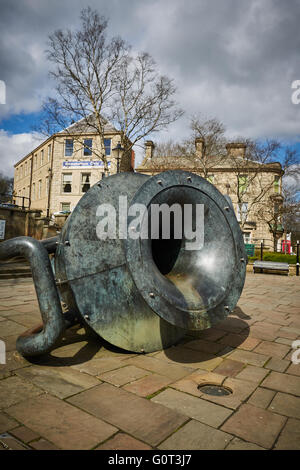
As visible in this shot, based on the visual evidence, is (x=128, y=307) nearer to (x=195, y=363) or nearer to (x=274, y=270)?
(x=195, y=363)

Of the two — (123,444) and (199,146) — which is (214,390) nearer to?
(123,444)

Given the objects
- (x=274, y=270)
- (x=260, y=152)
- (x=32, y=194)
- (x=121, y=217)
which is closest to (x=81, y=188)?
(x=32, y=194)

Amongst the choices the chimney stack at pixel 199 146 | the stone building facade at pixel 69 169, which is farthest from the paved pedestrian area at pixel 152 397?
the stone building facade at pixel 69 169

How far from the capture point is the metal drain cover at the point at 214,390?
209 centimetres

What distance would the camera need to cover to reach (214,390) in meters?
2.15

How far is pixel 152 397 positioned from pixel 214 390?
18.9 inches

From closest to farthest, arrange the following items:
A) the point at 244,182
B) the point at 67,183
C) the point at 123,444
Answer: the point at 123,444
the point at 244,182
the point at 67,183

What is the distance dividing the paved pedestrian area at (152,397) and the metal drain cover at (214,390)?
0.10 feet

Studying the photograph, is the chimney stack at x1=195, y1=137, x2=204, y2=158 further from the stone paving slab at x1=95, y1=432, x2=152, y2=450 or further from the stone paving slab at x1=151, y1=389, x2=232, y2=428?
the stone paving slab at x1=95, y1=432, x2=152, y2=450

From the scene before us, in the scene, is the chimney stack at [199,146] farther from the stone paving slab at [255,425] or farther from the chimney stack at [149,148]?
the stone paving slab at [255,425]

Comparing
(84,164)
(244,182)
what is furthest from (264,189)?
(84,164)

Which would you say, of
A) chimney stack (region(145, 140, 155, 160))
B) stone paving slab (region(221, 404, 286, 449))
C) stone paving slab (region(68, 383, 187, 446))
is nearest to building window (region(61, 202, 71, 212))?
chimney stack (region(145, 140, 155, 160))

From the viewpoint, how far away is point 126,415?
5.72ft

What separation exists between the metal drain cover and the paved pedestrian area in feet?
0.10
